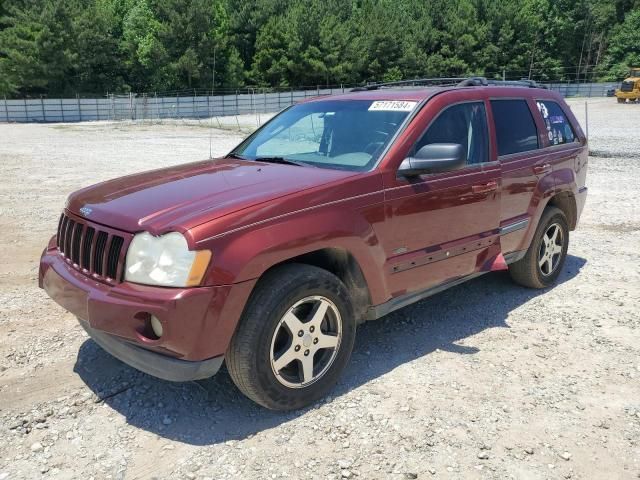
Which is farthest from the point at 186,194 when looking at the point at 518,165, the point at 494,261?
the point at 518,165

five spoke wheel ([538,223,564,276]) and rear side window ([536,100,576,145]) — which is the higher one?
rear side window ([536,100,576,145])

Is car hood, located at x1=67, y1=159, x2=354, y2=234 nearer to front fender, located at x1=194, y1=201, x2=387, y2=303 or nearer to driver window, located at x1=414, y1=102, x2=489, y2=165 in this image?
front fender, located at x1=194, y1=201, x2=387, y2=303

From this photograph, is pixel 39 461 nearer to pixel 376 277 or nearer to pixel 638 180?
pixel 376 277

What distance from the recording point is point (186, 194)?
3.27 m

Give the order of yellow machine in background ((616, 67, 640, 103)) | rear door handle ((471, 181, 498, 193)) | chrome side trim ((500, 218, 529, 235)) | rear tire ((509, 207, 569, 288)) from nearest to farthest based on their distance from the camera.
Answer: rear door handle ((471, 181, 498, 193)), chrome side trim ((500, 218, 529, 235)), rear tire ((509, 207, 569, 288)), yellow machine in background ((616, 67, 640, 103))

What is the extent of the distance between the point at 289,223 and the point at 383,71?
67.8 m

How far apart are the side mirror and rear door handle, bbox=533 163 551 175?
1465 millimetres

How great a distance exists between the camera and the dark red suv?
2.85 meters

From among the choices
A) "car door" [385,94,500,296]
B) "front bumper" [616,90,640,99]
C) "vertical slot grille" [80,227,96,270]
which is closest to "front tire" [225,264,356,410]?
"car door" [385,94,500,296]

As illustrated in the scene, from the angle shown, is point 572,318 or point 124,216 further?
point 572,318

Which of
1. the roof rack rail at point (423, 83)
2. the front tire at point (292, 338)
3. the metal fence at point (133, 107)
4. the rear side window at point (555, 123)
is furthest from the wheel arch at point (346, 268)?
the metal fence at point (133, 107)

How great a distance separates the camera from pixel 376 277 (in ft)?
11.7

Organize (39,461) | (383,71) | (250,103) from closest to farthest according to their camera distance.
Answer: (39,461) → (250,103) → (383,71)

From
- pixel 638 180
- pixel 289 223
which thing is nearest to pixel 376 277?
pixel 289 223
